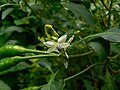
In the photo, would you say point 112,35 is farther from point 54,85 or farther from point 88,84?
point 88,84

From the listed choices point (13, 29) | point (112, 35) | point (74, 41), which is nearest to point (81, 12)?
point (74, 41)

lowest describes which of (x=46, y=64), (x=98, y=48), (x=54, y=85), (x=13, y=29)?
(x=13, y=29)

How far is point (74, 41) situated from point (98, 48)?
22cm

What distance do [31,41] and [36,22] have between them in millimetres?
154

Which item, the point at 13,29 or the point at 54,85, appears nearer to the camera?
the point at 54,85

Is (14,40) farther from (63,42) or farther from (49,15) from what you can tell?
(63,42)

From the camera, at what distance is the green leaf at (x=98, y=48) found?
783 millimetres

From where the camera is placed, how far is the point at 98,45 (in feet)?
2.59

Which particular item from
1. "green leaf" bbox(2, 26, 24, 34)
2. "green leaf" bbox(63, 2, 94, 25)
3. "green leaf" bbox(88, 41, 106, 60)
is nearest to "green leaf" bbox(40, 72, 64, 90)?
"green leaf" bbox(88, 41, 106, 60)

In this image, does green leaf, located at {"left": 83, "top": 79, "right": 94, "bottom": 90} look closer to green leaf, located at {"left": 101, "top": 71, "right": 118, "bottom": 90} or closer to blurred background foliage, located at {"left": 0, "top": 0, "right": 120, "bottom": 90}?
blurred background foliage, located at {"left": 0, "top": 0, "right": 120, "bottom": 90}

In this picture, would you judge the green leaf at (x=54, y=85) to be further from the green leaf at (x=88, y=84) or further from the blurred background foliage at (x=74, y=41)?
the green leaf at (x=88, y=84)

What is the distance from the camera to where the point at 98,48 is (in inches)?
31.0

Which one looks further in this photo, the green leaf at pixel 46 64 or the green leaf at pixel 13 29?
the green leaf at pixel 13 29

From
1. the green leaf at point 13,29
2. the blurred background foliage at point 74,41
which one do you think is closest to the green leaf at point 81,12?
the blurred background foliage at point 74,41
